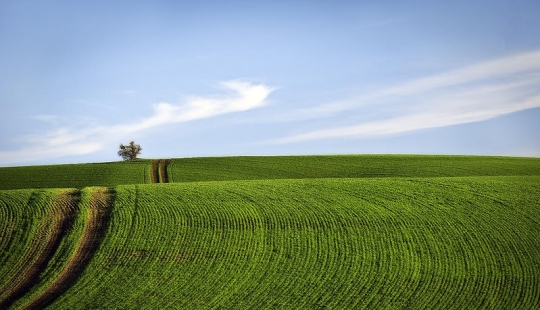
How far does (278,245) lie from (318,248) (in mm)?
2115

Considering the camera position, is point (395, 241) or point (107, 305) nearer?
point (107, 305)

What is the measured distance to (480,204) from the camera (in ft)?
129

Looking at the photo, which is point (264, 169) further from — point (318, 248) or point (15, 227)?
point (15, 227)

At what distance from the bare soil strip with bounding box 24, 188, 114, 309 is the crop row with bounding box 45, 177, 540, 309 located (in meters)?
0.54

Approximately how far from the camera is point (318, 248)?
31344mm

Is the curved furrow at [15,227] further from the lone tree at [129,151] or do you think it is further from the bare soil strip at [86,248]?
the lone tree at [129,151]

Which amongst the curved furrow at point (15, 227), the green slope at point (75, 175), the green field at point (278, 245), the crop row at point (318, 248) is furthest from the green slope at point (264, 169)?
the curved furrow at point (15, 227)

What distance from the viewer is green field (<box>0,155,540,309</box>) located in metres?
26.1

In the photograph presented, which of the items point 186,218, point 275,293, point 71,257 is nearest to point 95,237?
point 71,257

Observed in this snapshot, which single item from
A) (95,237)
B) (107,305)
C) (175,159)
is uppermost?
(175,159)

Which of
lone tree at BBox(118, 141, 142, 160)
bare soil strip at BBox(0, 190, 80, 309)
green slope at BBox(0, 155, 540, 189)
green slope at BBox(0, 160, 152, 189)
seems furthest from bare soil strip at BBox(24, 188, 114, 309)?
lone tree at BBox(118, 141, 142, 160)

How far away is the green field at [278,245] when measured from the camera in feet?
85.8

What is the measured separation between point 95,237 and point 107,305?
8.36m

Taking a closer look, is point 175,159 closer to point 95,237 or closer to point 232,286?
point 95,237
